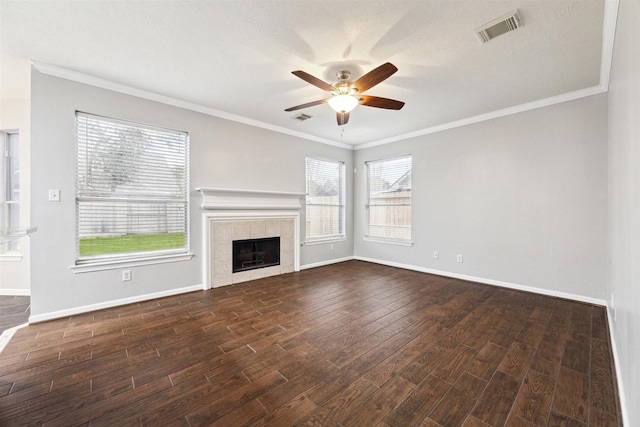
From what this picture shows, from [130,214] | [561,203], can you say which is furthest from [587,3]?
[130,214]

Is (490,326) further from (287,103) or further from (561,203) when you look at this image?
(287,103)

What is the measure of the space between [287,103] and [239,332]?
2966 millimetres

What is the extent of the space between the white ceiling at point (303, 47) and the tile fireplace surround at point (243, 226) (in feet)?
4.87

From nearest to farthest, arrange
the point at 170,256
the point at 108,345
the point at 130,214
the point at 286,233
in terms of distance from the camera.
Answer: the point at 108,345 < the point at 130,214 < the point at 170,256 < the point at 286,233

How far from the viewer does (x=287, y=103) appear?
3707 millimetres

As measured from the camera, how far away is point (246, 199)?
14.3ft

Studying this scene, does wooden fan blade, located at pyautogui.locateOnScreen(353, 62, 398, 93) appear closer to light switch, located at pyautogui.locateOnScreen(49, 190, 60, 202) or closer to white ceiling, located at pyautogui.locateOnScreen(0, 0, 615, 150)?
white ceiling, located at pyautogui.locateOnScreen(0, 0, 615, 150)

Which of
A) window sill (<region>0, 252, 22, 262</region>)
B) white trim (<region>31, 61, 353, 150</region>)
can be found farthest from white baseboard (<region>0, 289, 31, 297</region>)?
white trim (<region>31, 61, 353, 150</region>)

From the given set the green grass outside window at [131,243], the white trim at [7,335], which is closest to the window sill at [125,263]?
the green grass outside window at [131,243]

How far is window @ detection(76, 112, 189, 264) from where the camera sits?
3.10 m

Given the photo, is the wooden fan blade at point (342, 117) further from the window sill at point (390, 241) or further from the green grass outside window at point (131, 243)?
the window sill at point (390, 241)

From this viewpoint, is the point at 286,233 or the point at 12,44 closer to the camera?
the point at 12,44

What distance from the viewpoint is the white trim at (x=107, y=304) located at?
2.81 meters

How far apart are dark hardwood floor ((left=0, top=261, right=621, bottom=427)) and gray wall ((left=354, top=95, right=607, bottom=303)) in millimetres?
579
